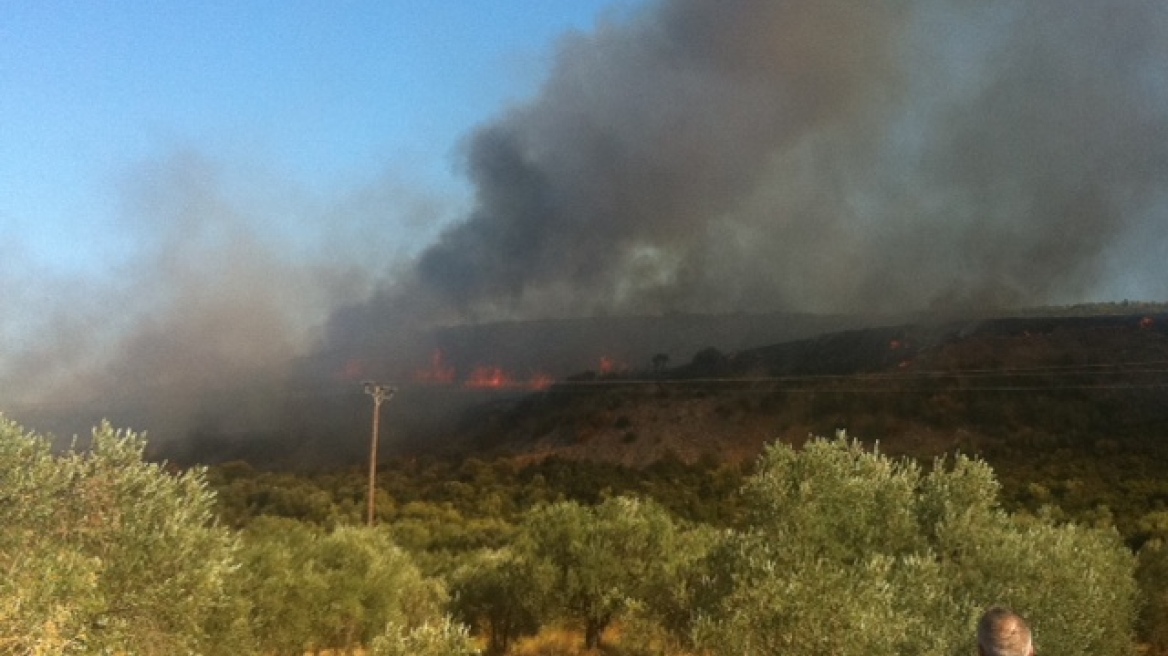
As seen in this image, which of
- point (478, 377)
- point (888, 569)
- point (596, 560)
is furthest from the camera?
point (478, 377)

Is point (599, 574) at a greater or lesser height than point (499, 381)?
lesser

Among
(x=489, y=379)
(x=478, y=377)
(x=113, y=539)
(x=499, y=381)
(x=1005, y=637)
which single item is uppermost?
(x=1005, y=637)

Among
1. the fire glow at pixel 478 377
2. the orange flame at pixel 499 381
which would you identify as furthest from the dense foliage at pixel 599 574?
the fire glow at pixel 478 377

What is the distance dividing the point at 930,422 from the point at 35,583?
80605 mm

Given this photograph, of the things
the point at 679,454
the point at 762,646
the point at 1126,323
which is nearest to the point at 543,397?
the point at 679,454

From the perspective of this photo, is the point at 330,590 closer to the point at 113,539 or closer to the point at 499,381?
the point at 113,539

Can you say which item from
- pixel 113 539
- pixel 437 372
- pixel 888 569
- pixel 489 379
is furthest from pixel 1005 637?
pixel 437 372

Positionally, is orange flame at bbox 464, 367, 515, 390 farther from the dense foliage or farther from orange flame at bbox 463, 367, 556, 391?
the dense foliage

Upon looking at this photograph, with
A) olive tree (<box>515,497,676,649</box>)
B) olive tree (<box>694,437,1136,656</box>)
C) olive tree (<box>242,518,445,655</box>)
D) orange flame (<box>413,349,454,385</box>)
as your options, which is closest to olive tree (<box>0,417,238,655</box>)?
olive tree (<box>242,518,445,655</box>)

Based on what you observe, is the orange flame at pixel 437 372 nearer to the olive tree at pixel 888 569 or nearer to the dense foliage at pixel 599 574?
the dense foliage at pixel 599 574

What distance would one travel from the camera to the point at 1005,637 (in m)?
6.15

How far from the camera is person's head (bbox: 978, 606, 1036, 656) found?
20.0 feet

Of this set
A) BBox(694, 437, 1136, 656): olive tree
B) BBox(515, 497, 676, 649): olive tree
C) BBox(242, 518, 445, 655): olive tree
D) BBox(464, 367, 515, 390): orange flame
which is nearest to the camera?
BBox(694, 437, 1136, 656): olive tree

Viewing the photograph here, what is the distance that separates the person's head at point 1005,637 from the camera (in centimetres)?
610
